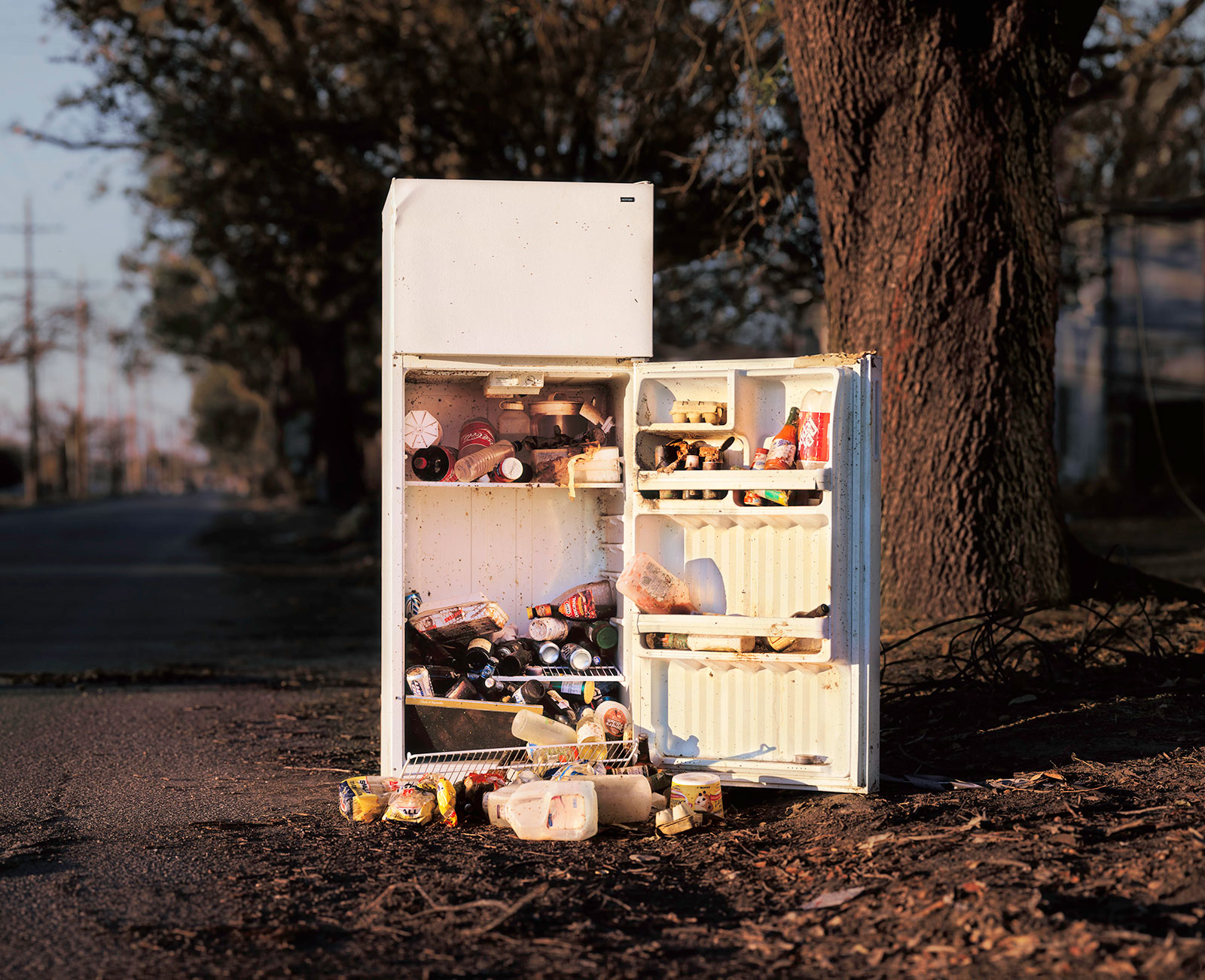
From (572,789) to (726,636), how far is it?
90 cm

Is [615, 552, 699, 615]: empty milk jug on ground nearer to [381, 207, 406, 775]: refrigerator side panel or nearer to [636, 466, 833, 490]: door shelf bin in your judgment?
[636, 466, 833, 490]: door shelf bin

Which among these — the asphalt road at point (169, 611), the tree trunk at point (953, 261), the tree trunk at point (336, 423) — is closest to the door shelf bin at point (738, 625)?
the tree trunk at point (953, 261)

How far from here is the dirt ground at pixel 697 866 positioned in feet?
10.2

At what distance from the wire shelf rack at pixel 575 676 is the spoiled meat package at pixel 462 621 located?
0.98 feet

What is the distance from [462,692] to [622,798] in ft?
3.16

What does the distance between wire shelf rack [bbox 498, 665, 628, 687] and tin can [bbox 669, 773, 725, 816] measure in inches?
26.9

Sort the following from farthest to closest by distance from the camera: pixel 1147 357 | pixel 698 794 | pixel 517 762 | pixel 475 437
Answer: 1. pixel 1147 357
2. pixel 475 437
3. pixel 517 762
4. pixel 698 794

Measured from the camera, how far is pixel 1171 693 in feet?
18.9

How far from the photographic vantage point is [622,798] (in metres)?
4.52

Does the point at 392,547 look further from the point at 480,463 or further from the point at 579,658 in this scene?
the point at 579,658

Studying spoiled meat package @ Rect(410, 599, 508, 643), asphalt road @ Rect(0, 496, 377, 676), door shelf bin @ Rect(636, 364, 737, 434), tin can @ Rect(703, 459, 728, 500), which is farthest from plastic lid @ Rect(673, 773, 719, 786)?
asphalt road @ Rect(0, 496, 377, 676)

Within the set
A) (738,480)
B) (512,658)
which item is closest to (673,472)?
(738,480)

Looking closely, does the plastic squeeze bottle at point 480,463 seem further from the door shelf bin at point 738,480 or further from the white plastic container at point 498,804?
the white plastic container at point 498,804

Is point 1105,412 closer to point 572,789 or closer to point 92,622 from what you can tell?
point 92,622
